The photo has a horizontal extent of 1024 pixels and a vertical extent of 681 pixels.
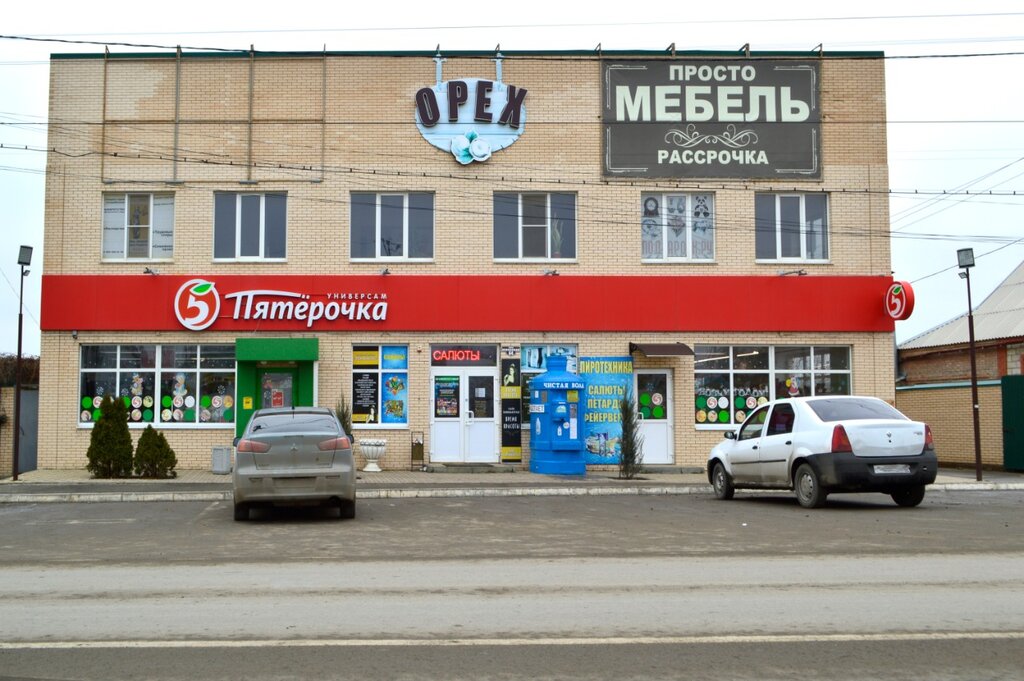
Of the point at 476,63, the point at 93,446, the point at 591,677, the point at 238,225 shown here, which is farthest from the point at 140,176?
the point at 591,677

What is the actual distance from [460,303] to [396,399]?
2750mm

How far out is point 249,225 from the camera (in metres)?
24.3

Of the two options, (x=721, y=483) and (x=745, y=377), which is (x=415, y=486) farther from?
(x=745, y=377)

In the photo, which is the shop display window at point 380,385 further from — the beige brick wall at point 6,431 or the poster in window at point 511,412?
the beige brick wall at point 6,431

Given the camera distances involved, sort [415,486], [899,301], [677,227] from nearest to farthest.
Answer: [415,486] → [899,301] → [677,227]

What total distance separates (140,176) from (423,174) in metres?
6.81

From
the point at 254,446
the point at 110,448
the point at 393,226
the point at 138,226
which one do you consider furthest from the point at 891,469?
the point at 138,226

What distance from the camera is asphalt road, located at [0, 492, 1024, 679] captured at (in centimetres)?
619

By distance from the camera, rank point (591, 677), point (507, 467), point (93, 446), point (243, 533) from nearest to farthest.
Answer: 1. point (591, 677)
2. point (243, 533)
3. point (93, 446)
4. point (507, 467)

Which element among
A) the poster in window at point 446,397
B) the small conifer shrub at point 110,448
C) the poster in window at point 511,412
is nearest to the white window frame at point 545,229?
the poster in window at point 511,412

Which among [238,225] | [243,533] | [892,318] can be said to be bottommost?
[243,533]

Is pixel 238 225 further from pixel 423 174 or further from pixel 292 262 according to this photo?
pixel 423 174

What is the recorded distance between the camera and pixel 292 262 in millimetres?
23922

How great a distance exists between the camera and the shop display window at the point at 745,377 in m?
24.3
